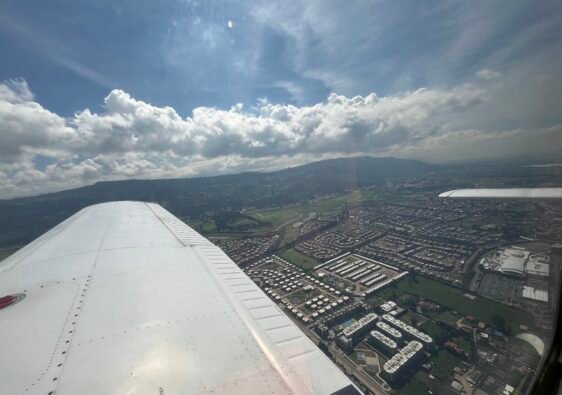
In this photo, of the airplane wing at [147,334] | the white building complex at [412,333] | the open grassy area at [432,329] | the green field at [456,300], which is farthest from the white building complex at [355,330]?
the airplane wing at [147,334]

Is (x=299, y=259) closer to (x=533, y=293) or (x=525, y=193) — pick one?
(x=533, y=293)

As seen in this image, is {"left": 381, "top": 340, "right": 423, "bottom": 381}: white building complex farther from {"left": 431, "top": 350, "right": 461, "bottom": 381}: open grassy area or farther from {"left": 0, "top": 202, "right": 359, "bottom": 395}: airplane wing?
{"left": 0, "top": 202, "right": 359, "bottom": 395}: airplane wing

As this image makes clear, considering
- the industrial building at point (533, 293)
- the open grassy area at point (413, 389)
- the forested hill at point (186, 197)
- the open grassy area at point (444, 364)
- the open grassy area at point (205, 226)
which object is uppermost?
the forested hill at point (186, 197)

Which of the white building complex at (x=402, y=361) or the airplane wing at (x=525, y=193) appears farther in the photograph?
the white building complex at (x=402, y=361)

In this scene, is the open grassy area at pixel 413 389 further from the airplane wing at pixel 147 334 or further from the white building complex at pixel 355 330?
the airplane wing at pixel 147 334

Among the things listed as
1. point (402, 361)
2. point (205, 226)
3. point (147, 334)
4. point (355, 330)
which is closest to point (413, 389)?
point (402, 361)

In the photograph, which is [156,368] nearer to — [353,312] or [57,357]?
[57,357]

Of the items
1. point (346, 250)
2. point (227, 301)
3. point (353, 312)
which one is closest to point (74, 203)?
point (346, 250)
